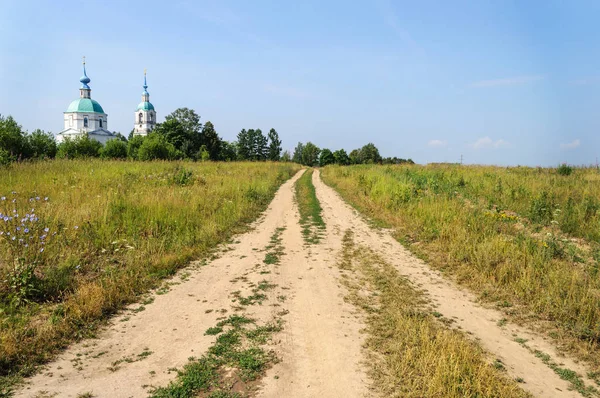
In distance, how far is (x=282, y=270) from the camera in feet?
21.8

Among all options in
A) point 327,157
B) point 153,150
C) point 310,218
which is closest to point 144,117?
point 327,157

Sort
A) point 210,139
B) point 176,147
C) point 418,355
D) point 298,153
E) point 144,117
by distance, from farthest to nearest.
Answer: point 298,153, point 144,117, point 210,139, point 176,147, point 418,355

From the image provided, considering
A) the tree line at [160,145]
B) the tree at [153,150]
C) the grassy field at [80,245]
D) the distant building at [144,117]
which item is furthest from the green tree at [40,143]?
the distant building at [144,117]

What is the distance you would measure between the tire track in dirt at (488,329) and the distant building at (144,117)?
11121 centimetres

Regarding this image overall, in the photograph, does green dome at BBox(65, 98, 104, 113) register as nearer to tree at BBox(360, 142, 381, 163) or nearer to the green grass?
tree at BBox(360, 142, 381, 163)

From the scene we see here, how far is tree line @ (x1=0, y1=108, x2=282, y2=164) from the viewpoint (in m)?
28.7

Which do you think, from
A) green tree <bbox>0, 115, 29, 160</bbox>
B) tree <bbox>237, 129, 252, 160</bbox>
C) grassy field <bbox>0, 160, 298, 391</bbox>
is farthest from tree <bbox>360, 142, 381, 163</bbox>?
grassy field <bbox>0, 160, 298, 391</bbox>

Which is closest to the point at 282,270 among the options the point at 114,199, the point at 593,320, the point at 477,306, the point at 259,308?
the point at 259,308

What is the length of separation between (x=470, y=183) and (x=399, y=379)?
46.0 feet

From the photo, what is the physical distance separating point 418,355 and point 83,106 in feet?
367

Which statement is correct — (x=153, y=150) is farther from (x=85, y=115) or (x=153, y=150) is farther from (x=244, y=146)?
(x=85, y=115)

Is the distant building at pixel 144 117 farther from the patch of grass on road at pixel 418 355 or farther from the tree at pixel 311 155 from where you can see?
the patch of grass on road at pixel 418 355

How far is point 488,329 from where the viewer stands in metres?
4.59

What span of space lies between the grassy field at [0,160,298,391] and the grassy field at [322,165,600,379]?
5479mm
